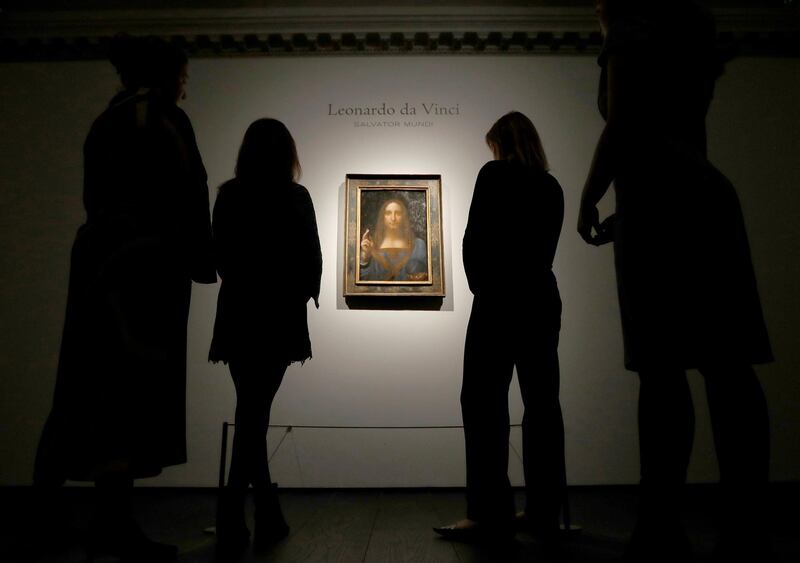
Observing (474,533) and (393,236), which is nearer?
(474,533)

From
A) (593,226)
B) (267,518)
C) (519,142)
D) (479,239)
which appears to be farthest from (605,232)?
(267,518)

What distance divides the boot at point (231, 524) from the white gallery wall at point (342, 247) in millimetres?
1639

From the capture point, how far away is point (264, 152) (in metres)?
1.98

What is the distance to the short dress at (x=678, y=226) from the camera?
121cm

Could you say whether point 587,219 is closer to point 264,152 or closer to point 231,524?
point 264,152

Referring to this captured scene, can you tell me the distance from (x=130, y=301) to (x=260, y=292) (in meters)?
0.50

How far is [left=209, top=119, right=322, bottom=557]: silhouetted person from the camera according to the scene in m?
1.83

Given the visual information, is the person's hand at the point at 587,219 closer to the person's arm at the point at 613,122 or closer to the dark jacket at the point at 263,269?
the person's arm at the point at 613,122

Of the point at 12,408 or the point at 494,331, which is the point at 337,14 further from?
the point at 12,408

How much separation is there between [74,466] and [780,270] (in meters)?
4.43

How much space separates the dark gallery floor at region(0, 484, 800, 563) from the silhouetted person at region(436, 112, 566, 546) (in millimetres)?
208

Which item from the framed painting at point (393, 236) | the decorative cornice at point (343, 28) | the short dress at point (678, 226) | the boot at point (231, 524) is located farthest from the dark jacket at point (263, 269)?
the decorative cornice at point (343, 28)

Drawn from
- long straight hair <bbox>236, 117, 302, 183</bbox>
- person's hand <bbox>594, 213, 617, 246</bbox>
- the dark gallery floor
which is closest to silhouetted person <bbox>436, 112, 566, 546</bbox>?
the dark gallery floor

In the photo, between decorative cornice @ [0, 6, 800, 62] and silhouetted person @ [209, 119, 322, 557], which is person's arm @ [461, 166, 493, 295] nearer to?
silhouetted person @ [209, 119, 322, 557]
